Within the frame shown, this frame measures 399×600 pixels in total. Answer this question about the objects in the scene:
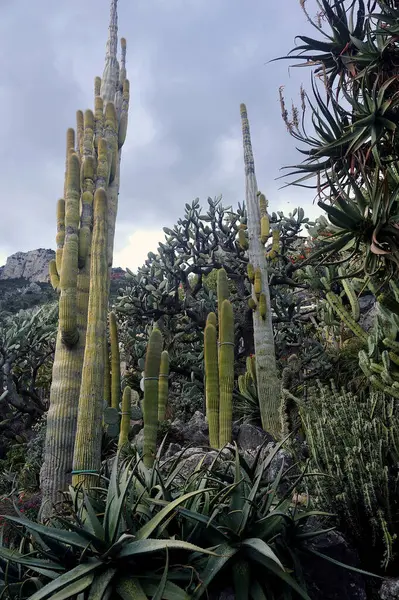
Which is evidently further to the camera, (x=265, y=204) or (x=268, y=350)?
(x=265, y=204)

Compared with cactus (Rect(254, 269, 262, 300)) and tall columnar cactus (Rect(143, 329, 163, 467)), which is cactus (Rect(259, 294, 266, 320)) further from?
tall columnar cactus (Rect(143, 329, 163, 467))

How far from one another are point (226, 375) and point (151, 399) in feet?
3.27

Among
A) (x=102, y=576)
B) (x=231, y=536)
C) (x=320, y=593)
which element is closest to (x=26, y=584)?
(x=102, y=576)

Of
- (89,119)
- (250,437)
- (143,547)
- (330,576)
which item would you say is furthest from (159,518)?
(89,119)

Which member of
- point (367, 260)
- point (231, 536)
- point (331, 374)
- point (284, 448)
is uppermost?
point (367, 260)

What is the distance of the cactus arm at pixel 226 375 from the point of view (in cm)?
562

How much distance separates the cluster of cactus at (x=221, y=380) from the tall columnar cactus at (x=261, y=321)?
0.75m

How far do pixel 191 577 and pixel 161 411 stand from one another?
189 inches

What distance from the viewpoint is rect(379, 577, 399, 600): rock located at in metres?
2.68

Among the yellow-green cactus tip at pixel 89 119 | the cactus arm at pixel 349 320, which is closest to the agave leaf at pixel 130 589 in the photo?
the cactus arm at pixel 349 320

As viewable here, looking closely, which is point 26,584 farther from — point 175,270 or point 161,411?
point 175,270

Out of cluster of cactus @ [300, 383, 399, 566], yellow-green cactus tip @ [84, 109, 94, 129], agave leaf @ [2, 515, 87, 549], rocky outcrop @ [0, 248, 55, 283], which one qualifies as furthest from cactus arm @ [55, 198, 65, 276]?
rocky outcrop @ [0, 248, 55, 283]

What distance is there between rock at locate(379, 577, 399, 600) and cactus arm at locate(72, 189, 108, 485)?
2677 millimetres

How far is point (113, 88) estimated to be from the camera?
297 inches
